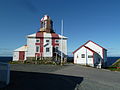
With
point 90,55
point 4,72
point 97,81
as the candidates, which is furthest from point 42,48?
point 4,72

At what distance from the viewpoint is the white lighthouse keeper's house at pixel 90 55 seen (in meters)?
28.3

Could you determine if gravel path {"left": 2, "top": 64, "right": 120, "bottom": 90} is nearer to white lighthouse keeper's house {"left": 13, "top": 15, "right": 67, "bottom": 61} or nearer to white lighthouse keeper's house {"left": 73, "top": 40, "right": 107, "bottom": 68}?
white lighthouse keeper's house {"left": 73, "top": 40, "right": 107, "bottom": 68}

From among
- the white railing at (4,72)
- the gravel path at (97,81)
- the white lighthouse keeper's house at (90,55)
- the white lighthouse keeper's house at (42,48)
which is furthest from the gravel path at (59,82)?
the white lighthouse keeper's house at (42,48)

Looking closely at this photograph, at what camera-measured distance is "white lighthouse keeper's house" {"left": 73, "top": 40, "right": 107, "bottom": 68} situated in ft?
92.8

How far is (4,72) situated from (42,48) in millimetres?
25509

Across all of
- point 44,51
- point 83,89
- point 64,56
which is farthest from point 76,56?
point 83,89

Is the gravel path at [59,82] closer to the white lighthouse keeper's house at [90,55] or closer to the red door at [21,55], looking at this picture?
the white lighthouse keeper's house at [90,55]

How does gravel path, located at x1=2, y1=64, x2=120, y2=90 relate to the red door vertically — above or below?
below

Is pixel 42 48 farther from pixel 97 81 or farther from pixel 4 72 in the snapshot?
pixel 4 72

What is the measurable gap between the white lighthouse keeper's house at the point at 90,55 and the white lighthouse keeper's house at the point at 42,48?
4.64 metres

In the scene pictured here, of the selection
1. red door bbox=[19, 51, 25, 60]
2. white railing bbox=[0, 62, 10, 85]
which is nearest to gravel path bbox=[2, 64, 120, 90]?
white railing bbox=[0, 62, 10, 85]

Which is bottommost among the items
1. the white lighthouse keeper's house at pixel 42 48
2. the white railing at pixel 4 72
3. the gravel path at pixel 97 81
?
the gravel path at pixel 97 81

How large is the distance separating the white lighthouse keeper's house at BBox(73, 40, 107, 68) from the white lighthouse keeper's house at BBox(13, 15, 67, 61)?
15.2 feet

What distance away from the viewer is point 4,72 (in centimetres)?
720
